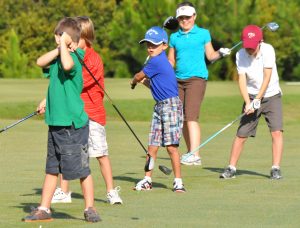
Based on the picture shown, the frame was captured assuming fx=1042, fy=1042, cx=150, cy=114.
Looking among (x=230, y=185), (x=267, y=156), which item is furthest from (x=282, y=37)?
(x=230, y=185)

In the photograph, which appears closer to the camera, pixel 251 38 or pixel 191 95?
pixel 251 38

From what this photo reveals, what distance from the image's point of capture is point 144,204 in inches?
A: 380

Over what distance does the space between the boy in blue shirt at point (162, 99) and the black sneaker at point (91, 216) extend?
88.0 inches

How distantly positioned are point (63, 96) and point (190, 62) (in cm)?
535

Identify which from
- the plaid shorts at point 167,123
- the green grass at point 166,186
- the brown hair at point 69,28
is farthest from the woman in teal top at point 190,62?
the brown hair at point 69,28

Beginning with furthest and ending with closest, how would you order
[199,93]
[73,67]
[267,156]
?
[267,156], [199,93], [73,67]

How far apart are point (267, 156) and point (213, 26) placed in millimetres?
25121

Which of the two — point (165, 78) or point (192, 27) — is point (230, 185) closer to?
point (165, 78)

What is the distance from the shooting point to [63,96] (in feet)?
28.0

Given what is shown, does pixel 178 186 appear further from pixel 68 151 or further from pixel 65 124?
pixel 65 124

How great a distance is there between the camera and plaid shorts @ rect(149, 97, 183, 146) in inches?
423

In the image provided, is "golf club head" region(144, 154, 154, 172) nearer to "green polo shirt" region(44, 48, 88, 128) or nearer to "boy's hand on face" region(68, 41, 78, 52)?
"green polo shirt" region(44, 48, 88, 128)

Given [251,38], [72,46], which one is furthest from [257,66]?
[72,46]

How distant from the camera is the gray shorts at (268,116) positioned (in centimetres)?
1210
